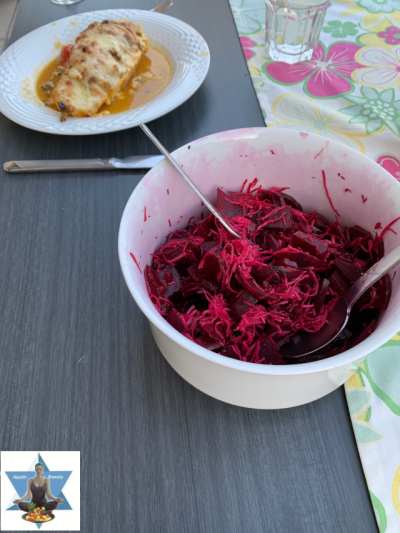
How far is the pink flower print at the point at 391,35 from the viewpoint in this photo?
937 mm

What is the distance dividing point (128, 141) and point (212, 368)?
0.52m

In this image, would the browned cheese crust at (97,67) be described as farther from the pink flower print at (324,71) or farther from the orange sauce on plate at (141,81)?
the pink flower print at (324,71)

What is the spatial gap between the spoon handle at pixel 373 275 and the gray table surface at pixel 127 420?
Result: 0.12 meters

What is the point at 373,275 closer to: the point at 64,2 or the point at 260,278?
the point at 260,278

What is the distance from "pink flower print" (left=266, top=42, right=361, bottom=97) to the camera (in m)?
0.86

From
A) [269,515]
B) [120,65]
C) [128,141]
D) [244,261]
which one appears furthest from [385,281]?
[120,65]

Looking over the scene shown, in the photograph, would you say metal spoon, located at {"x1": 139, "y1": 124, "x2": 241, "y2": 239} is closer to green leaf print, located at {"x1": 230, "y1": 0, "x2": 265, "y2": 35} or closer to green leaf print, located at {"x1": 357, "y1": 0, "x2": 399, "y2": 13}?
green leaf print, located at {"x1": 230, "y1": 0, "x2": 265, "y2": 35}

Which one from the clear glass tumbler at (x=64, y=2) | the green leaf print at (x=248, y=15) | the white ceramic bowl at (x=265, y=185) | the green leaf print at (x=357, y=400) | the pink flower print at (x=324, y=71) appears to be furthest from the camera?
the clear glass tumbler at (x=64, y=2)

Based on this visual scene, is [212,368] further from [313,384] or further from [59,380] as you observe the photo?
[59,380]

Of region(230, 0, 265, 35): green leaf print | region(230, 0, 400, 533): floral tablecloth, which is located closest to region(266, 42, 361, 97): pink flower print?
region(230, 0, 400, 533): floral tablecloth

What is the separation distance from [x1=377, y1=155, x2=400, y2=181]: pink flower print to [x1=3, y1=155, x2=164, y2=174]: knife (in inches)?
14.1

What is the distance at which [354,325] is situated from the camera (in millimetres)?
481

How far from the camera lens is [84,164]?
731mm

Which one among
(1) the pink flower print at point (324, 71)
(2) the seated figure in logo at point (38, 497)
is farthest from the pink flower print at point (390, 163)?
(2) the seated figure in logo at point (38, 497)
